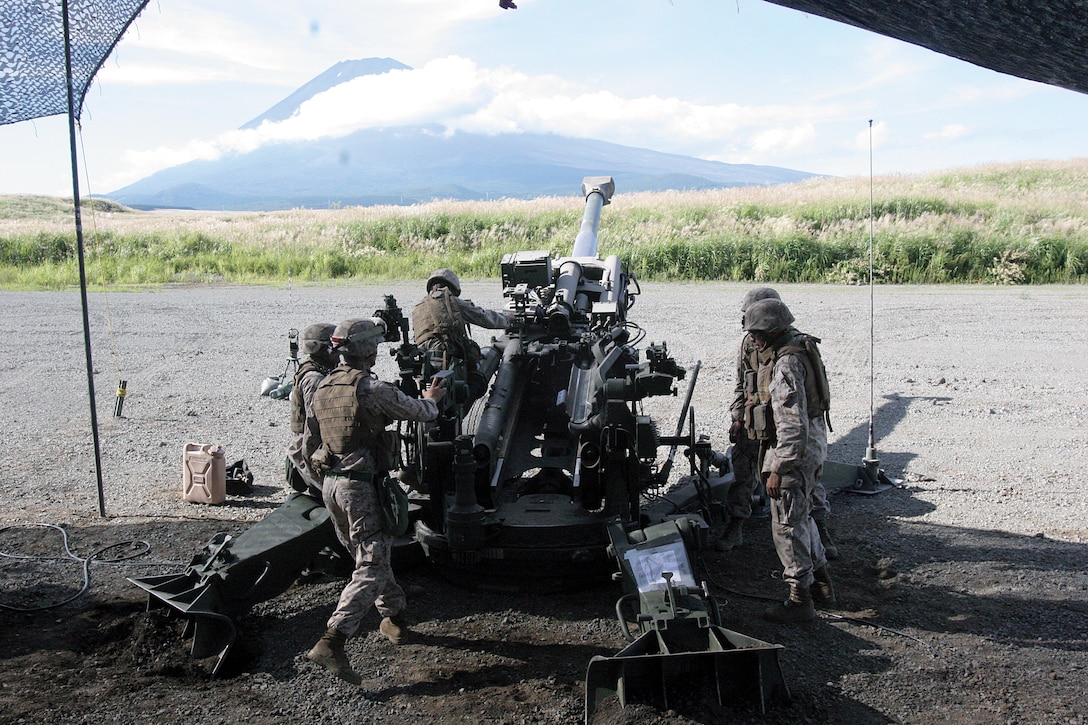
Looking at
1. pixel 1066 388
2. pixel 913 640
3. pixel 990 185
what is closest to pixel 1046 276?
pixel 1066 388

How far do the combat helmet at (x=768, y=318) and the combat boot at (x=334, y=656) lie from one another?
2.93 metres

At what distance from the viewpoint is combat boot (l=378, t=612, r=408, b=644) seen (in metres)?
5.29

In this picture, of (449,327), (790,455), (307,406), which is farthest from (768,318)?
(307,406)

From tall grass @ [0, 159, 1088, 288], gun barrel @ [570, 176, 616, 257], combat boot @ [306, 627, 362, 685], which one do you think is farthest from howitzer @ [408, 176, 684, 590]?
tall grass @ [0, 159, 1088, 288]

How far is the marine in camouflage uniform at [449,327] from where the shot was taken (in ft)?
23.4

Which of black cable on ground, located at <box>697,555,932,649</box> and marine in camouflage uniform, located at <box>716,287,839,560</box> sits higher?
marine in camouflage uniform, located at <box>716,287,839,560</box>

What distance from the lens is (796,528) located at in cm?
549

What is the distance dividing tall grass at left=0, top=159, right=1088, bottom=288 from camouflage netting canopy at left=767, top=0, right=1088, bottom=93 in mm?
18836

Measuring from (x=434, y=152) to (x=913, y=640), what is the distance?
192m

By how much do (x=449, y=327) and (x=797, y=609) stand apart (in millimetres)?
3306

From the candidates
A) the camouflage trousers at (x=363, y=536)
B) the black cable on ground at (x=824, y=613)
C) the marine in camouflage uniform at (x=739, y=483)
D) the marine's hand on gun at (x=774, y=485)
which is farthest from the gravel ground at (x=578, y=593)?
the marine's hand on gun at (x=774, y=485)

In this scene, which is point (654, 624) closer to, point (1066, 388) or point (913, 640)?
point (913, 640)

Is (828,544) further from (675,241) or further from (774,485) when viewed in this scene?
(675,241)

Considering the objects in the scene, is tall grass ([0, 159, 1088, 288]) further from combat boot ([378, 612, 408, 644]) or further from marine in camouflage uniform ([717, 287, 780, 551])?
combat boot ([378, 612, 408, 644])
